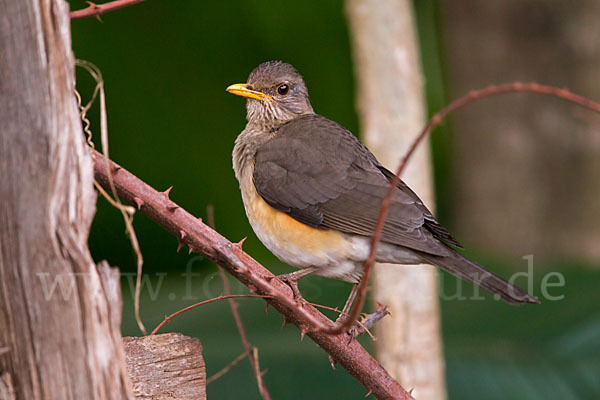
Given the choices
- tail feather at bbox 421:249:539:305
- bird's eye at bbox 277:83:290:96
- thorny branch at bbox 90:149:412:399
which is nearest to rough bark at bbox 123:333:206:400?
thorny branch at bbox 90:149:412:399

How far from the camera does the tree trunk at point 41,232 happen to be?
1745 mm

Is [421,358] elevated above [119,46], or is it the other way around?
[119,46]

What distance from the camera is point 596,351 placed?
5293 mm

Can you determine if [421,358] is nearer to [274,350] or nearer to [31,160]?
[274,350]

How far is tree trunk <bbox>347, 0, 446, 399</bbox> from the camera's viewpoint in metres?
4.25

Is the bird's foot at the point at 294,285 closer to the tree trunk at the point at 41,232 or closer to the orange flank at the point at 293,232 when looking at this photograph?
the orange flank at the point at 293,232

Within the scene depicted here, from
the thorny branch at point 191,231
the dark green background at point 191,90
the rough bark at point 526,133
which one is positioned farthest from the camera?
the dark green background at point 191,90

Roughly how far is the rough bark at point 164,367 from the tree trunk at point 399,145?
210 centimetres

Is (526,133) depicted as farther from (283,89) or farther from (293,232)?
(293,232)

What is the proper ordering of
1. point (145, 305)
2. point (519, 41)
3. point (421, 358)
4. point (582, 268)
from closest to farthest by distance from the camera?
1. point (421, 358)
2. point (582, 268)
3. point (145, 305)
4. point (519, 41)

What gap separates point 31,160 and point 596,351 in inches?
179

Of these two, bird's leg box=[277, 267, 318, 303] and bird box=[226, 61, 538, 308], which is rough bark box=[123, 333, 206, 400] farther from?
bird box=[226, 61, 538, 308]

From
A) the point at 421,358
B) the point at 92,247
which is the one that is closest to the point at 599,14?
the point at 421,358

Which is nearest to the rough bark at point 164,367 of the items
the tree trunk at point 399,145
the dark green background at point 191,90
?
the tree trunk at point 399,145
